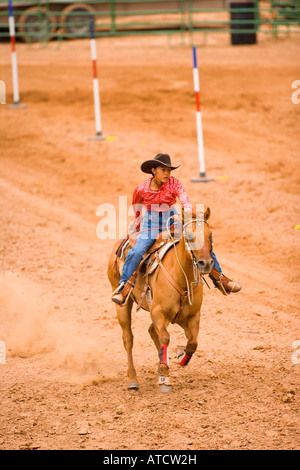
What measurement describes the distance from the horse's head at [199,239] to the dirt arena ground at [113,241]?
5.88 feet

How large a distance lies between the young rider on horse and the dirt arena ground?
1.25 meters

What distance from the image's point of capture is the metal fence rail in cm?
2423

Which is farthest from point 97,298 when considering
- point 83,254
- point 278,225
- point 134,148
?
point 134,148

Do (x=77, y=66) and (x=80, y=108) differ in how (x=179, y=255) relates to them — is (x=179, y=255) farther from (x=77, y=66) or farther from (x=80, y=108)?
(x=77, y=66)

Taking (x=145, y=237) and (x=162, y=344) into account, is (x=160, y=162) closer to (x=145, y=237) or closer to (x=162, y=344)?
(x=145, y=237)

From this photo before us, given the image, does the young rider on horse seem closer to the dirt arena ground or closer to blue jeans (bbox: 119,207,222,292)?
blue jeans (bbox: 119,207,222,292)

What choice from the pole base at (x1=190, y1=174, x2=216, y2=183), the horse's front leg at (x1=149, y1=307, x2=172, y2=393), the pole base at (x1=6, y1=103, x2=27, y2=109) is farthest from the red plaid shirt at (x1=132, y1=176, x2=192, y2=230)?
the pole base at (x1=6, y1=103, x2=27, y2=109)

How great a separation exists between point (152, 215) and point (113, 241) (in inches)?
205

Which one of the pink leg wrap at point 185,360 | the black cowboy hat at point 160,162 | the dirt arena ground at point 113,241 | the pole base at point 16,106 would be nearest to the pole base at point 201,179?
the dirt arena ground at point 113,241

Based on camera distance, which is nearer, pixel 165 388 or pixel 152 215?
pixel 165 388

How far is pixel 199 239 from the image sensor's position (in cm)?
646

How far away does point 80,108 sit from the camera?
19.1 metres

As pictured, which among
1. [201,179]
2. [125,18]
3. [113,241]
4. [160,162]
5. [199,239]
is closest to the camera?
[199,239]

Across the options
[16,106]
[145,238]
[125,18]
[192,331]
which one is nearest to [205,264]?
[192,331]
